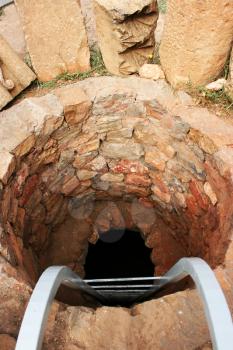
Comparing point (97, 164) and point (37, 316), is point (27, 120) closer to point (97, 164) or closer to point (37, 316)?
point (97, 164)

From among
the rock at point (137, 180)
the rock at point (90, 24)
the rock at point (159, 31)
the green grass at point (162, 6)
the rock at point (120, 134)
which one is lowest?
the rock at point (137, 180)

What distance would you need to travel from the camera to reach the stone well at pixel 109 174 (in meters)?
2.44

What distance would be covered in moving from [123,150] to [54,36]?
105 centimetres

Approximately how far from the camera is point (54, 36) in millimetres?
2668

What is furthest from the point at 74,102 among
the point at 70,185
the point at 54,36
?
the point at 70,185

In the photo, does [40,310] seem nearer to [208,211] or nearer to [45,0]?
[208,211]

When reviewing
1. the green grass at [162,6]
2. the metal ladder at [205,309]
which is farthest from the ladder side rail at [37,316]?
the green grass at [162,6]

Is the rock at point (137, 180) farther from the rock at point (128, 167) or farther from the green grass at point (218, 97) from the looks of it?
the green grass at point (218, 97)

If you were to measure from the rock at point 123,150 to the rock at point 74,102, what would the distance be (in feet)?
1.41

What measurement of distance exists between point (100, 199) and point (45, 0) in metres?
1.89

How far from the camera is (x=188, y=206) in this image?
118 inches

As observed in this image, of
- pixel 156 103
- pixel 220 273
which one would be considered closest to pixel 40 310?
pixel 220 273

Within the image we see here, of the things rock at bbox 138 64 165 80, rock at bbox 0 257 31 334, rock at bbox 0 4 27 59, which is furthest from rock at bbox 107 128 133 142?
rock at bbox 0 257 31 334

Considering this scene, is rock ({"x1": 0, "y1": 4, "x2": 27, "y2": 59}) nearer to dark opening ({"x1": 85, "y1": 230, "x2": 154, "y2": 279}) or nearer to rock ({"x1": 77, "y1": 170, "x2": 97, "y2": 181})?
rock ({"x1": 77, "y1": 170, "x2": 97, "y2": 181})
